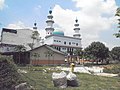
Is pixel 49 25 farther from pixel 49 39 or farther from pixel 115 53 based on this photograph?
pixel 115 53

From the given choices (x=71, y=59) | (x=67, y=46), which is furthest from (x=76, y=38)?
(x=71, y=59)

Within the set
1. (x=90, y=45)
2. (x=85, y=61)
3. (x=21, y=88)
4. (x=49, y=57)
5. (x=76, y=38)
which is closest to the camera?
(x=21, y=88)

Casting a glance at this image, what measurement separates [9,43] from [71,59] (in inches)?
934

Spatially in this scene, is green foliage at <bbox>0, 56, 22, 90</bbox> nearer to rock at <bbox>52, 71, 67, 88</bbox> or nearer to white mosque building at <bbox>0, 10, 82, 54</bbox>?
rock at <bbox>52, 71, 67, 88</bbox>

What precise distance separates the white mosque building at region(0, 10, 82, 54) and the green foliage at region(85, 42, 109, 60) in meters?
15.1

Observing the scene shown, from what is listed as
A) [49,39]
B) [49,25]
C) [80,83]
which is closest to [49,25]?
[49,25]

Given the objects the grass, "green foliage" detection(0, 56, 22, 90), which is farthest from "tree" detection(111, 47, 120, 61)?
"green foliage" detection(0, 56, 22, 90)

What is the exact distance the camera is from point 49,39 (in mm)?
82375

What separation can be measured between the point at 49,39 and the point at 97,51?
25161 millimetres

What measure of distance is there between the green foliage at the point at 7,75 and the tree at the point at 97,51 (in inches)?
2094

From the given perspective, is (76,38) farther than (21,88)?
Yes

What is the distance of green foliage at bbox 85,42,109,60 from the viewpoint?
205 ft

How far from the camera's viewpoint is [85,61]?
71.9m

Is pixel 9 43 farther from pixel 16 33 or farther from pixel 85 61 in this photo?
pixel 85 61
